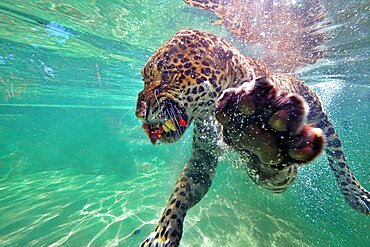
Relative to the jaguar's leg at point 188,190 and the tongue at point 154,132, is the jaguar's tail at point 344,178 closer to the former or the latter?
the jaguar's leg at point 188,190

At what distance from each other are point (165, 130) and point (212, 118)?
1.26 metres

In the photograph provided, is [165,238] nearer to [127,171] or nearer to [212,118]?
[212,118]

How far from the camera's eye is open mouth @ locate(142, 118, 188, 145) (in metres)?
2.42

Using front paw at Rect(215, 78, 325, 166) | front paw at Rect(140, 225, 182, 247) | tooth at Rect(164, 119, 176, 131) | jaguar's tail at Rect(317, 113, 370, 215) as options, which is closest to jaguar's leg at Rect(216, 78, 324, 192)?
front paw at Rect(215, 78, 325, 166)

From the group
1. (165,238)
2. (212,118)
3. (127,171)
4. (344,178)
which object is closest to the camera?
(165,238)

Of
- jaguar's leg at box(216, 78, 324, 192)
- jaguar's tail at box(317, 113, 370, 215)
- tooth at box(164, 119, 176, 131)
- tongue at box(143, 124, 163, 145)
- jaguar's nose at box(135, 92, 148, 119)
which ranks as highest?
jaguar's leg at box(216, 78, 324, 192)

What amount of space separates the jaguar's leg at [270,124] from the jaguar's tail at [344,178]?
12.0ft

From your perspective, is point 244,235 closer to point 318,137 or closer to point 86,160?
point 318,137

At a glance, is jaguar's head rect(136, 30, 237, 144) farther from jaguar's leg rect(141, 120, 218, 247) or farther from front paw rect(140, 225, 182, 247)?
front paw rect(140, 225, 182, 247)

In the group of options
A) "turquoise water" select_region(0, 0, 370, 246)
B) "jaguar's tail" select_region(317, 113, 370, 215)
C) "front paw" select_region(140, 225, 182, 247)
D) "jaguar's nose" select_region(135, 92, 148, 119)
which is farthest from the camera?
"turquoise water" select_region(0, 0, 370, 246)

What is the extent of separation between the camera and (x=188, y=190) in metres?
3.32

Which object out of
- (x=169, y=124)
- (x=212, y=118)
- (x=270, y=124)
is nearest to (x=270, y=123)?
(x=270, y=124)

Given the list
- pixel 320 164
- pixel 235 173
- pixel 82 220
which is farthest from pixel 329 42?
pixel 82 220

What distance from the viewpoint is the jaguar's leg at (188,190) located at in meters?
2.82
